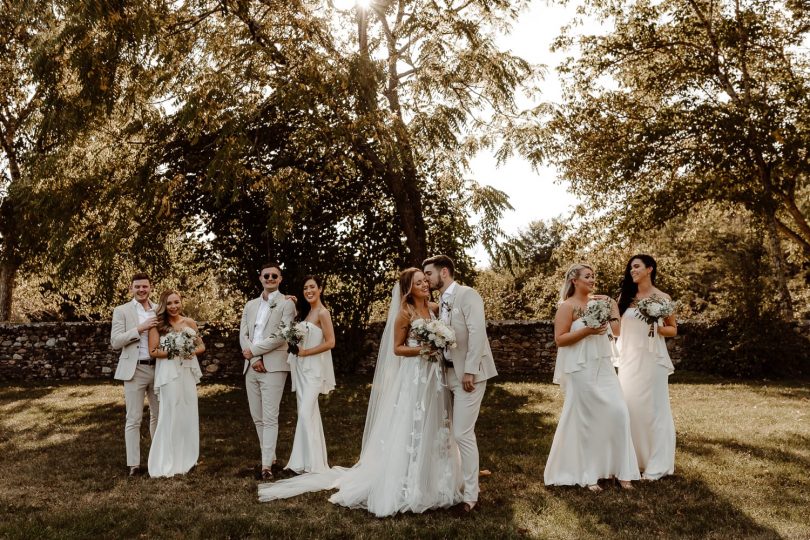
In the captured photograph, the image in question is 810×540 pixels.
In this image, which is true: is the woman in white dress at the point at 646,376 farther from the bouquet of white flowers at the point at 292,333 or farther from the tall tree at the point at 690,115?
the tall tree at the point at 690,115

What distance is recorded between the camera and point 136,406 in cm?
716

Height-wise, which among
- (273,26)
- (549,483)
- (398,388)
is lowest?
(549,483)

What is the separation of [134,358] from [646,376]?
5344 millimetres

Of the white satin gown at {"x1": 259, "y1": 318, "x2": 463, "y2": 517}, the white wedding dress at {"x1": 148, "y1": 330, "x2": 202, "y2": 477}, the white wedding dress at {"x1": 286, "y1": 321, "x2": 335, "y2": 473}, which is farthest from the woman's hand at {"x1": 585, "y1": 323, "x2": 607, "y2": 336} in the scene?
the white wedding dress at {"x1": 148, "y1": 330, "x2": 202, "y2": 477}

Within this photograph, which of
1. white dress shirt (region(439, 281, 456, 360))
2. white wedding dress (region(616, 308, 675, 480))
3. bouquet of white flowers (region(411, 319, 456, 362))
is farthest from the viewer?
white wedding dress (region(616, 308, 675, 480))

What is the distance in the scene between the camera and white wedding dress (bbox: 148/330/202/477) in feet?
22.9

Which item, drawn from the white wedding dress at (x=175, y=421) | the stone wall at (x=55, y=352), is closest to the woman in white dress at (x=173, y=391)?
the white wedding dress at (x=175, y=421)

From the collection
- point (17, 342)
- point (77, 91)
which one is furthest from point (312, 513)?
point (17, 342)

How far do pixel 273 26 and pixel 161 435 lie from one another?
7187 millimetres

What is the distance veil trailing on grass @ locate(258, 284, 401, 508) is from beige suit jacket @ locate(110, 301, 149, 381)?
81.4 inches

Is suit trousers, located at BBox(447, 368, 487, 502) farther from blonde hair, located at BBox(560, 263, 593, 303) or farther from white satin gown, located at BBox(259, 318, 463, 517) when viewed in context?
blonde hair, located at BBox(560, 263, 593, 303)

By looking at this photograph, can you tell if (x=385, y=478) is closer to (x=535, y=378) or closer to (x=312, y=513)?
(x=312, y=513)

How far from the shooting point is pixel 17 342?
17.7 m

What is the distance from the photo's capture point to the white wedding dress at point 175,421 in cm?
699
